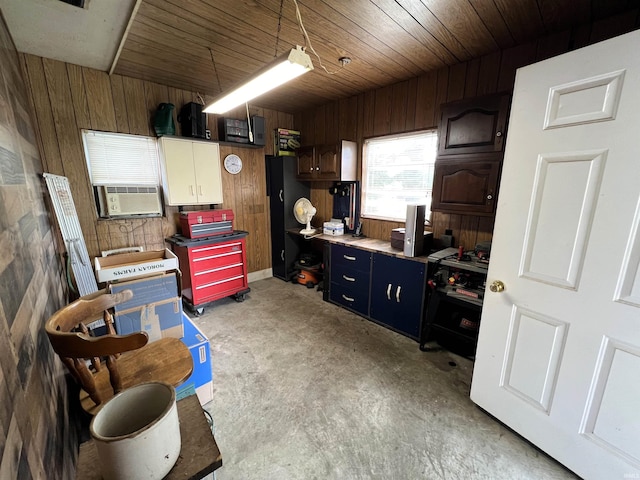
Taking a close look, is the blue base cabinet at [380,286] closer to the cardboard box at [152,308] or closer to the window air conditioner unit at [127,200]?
the cardboard box at [152,308]

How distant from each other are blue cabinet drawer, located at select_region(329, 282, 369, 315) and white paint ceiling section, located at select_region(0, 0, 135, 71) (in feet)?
9.55

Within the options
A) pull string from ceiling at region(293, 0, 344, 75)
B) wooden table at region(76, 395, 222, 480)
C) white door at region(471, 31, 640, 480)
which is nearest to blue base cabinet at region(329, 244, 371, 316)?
white door at region(471, 31, 640, 480)

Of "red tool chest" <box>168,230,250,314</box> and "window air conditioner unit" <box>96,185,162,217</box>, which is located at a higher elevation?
"window air conditioner unit" <box>96,185,162,217</box>

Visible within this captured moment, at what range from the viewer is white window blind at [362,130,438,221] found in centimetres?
277

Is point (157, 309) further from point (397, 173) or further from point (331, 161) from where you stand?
point (397, 173)

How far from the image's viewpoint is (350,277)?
3.04 meters

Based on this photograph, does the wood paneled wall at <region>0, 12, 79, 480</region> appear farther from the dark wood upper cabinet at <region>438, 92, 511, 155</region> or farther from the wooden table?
the dark wood upper cabinet at <region>438, 92, 511, 155</region>

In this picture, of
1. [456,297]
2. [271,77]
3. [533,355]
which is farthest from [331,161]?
[533,355]

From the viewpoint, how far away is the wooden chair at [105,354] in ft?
2.68

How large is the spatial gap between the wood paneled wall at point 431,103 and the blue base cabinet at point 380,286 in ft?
1.74

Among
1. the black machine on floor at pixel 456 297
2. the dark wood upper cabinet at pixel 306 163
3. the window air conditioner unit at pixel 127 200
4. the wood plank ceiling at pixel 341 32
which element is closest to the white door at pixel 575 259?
the black machine on floor at pixel 456 297

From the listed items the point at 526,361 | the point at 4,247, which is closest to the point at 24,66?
the point at 4,247

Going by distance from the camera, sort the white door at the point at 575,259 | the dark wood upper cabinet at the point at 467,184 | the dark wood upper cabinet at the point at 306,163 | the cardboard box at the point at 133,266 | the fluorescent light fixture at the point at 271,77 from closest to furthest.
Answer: the white door at the point at 575,259 < the fluorescent light fixture at the point at 271,77 < the cardboard box at the point at 133,266 < the dark wood upper cabinet at the point at 467,184 < the dark wood upper cabinet at the point at 306,163

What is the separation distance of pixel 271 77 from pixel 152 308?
1.69m
